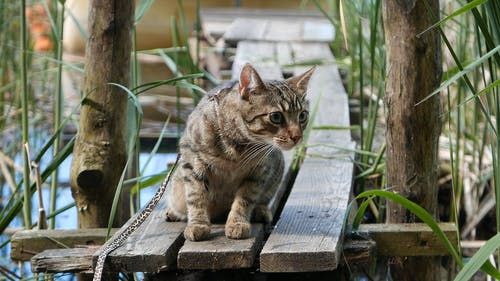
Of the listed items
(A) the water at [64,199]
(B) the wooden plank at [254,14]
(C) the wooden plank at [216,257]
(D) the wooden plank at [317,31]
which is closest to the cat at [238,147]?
(C) the wooden plank at [216,257]

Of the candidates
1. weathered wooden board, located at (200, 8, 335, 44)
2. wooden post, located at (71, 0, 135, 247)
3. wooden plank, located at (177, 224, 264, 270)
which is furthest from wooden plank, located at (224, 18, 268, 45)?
wooden plank, located at (177, 224, 264, 270)

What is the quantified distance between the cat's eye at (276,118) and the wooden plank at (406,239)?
467mm

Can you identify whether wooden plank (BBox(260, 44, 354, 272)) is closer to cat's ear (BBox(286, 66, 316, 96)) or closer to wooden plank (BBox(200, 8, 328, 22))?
cat's ear (BBox(286, 66, 316, 96))

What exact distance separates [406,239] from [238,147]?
0.66 meters

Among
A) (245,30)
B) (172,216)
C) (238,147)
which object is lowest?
(172,216)

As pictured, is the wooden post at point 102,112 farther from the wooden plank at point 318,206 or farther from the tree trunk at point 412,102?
the tree trunk at point 412,102

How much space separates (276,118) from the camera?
9.51 feet

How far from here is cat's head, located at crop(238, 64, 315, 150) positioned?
288 centimetres

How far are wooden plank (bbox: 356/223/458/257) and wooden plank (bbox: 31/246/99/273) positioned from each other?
0.91m

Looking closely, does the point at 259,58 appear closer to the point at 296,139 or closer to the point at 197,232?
the point at 296,139

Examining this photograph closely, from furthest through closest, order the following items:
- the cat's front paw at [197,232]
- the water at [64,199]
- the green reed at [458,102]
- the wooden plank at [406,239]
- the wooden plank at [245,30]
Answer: the wooden plank at [245,30] < the water at [64,199] < the green reed at [458,102] < the wooden plank at [406,239] < the cat's front paw at [197,232]

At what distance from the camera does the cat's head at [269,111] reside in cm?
288

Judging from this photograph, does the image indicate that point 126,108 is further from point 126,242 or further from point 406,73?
point 406,73

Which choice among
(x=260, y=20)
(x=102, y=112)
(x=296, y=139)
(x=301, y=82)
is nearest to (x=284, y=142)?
(x=296, y=139)
